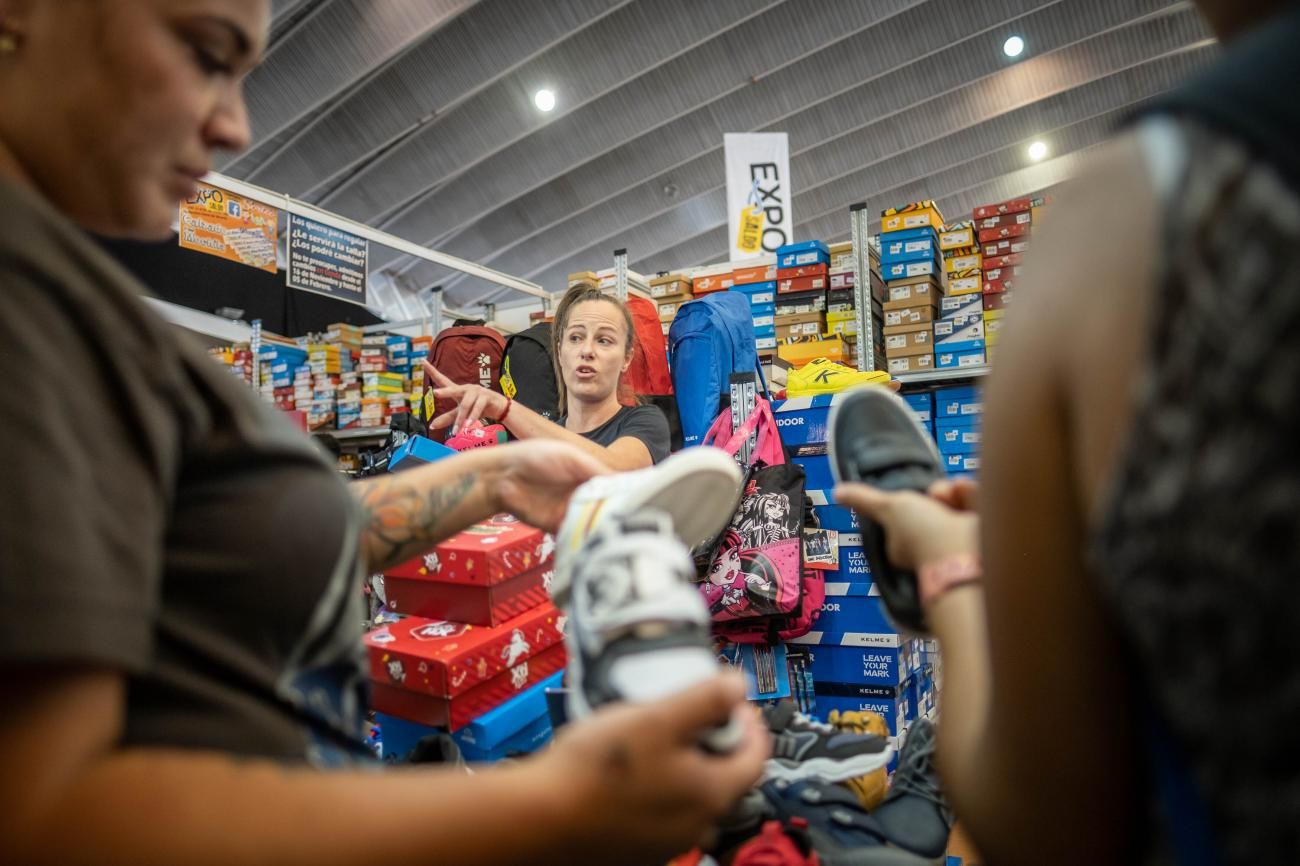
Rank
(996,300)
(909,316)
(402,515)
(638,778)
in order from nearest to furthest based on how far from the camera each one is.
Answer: (638,778), (402,515), (909,316), (996,300)

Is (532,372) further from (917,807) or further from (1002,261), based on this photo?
(1002,261)

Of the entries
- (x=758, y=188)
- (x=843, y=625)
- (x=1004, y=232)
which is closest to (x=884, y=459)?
(x=843, y=625)

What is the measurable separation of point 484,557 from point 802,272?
3.43 m

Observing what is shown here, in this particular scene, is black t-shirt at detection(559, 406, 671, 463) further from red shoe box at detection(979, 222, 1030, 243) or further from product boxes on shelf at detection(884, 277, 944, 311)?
red shoe box at detection(979, 222, 1030, 243)

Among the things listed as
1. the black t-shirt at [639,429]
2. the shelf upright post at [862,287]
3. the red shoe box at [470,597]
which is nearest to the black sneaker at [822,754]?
the red shoe box at [470,597]

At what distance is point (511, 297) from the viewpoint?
15.2 m

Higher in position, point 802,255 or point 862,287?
point 802,255

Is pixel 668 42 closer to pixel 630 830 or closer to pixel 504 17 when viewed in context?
pixel 504 17

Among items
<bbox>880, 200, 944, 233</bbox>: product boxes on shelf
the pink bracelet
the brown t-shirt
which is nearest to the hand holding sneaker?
the brown t-shirt

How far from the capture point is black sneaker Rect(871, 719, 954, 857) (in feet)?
3.66

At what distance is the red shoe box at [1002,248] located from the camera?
181 inches

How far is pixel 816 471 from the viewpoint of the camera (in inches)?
107

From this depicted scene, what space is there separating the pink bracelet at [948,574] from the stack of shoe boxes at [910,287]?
139 inches

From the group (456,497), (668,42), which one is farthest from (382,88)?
(456,497)
